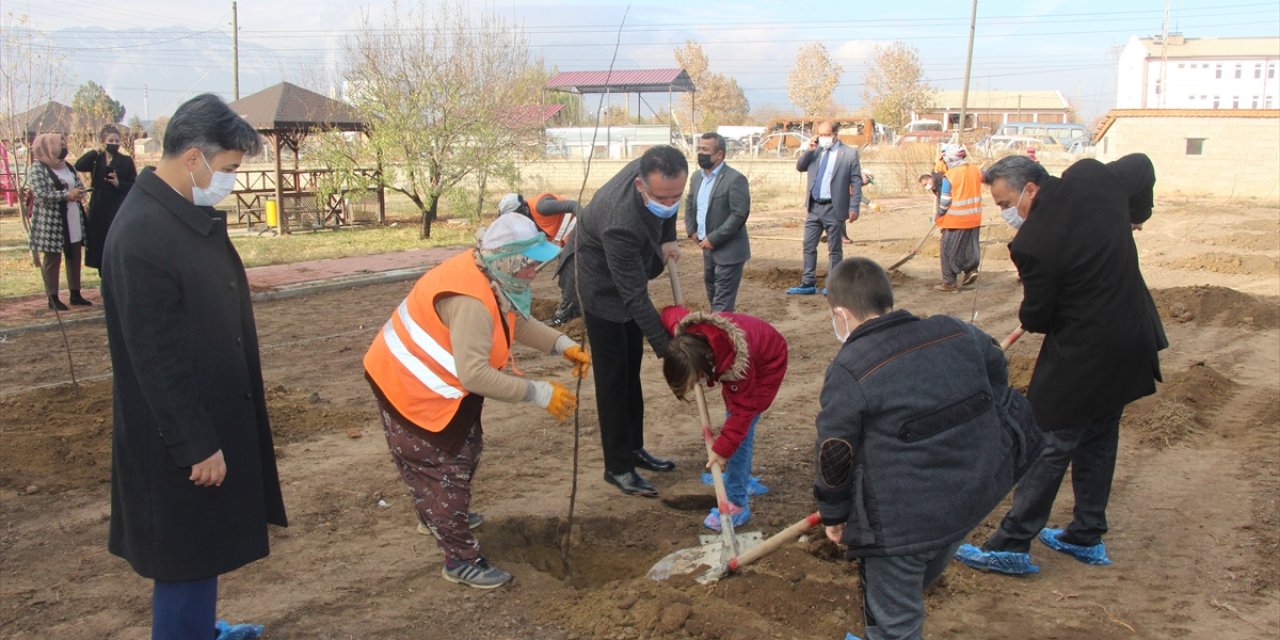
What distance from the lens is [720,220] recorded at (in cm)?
809

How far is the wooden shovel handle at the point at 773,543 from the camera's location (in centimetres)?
358

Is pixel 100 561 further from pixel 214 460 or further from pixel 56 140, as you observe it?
pixel 56 140

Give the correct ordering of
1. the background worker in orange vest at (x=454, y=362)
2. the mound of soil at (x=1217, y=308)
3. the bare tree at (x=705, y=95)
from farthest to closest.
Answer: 1. the bare tree at (x=705, y=95)
2. the mound of soil at (x=1217, y=308)
3. the background worker in orange vest at (x=454, y=362)

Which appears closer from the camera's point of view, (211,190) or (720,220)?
(211,190)

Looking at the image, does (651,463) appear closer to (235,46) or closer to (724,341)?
(724,341)

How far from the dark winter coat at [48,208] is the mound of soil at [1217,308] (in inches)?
431

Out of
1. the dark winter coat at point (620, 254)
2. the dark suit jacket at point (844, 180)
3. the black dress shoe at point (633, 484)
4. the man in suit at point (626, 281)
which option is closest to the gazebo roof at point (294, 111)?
the dark suit jacket at point (844, 180)

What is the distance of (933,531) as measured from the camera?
9.16ft

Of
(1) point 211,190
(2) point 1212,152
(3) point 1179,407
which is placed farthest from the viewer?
(2) point 1212,152

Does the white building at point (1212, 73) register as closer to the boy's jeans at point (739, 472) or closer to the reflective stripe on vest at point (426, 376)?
the boy's jeans at point (739, 472)

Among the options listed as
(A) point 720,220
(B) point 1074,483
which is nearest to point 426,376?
(B) point 1074,483

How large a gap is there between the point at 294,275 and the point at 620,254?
353 inches

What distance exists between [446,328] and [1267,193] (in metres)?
29.0

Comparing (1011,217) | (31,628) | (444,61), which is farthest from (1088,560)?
(444,61)
